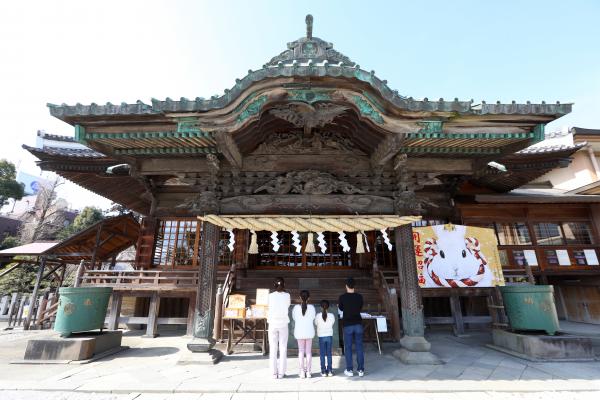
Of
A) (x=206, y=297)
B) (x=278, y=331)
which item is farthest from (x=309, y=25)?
(x=278, y=331)

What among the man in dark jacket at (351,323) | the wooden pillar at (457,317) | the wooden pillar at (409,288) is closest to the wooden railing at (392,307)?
the wooden pillar at (409,288)

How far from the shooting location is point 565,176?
16719 millimetres

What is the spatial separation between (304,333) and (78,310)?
208 inches

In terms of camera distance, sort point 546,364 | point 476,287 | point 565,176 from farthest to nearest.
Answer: point 565,176
point 476,287
point 546,364

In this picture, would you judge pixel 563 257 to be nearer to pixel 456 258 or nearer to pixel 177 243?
pixel 456 258

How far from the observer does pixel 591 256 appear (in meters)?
10.3

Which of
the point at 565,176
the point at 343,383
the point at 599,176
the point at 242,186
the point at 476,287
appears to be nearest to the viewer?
the point at 343,383

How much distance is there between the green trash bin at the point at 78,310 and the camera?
6.26m

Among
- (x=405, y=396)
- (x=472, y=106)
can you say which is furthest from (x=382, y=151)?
(x=405, y=396)

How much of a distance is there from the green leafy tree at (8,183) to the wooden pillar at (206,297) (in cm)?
3292

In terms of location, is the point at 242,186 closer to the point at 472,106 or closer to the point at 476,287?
the point at 472,106

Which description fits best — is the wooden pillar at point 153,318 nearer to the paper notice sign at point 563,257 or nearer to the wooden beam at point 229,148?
the wooden beam at point 229,148

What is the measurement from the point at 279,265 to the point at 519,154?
9.29 metres

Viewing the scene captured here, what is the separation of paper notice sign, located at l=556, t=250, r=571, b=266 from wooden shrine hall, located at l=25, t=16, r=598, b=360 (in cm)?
104
